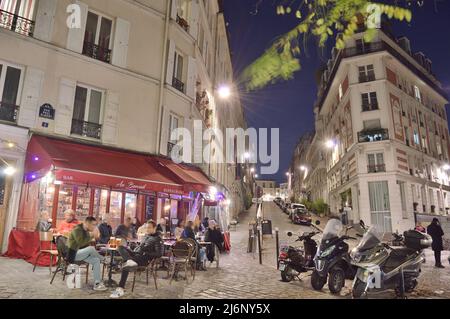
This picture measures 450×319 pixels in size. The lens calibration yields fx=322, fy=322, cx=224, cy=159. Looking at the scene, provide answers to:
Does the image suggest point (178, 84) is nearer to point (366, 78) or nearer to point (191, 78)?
point (191, 78)

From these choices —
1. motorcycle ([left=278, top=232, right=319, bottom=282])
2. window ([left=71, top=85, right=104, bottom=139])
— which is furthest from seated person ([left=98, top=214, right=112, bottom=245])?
motorcycle ([left=278, top=232, right=319, bottom=282])

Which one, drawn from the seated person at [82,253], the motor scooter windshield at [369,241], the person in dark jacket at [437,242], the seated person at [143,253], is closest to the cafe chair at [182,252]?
the seated person at [143,253]

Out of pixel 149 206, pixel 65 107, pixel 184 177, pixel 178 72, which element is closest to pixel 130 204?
pixel 149 206

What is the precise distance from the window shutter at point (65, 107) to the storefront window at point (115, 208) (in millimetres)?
3154

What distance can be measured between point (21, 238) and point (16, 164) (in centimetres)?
242

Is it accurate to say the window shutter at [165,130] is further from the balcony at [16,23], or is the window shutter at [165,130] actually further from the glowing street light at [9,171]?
the balcony at [16,23]

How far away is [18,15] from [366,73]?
30048mm

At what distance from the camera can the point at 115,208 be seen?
13086 mm

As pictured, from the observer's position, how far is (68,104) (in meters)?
11.7

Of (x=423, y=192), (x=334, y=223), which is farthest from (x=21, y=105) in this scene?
(x=423, y=192)

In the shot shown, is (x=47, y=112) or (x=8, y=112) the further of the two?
(x=47, y=112)

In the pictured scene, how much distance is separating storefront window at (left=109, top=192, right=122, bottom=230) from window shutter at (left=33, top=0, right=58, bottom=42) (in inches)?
247

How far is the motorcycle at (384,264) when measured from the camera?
6.30m

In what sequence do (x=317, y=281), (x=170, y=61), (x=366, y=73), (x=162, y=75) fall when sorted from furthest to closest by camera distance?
1. (x=366, y=73)
2. (x=170, y=61)
3. (x=162, y=75)
4. (x=317, y=281)
